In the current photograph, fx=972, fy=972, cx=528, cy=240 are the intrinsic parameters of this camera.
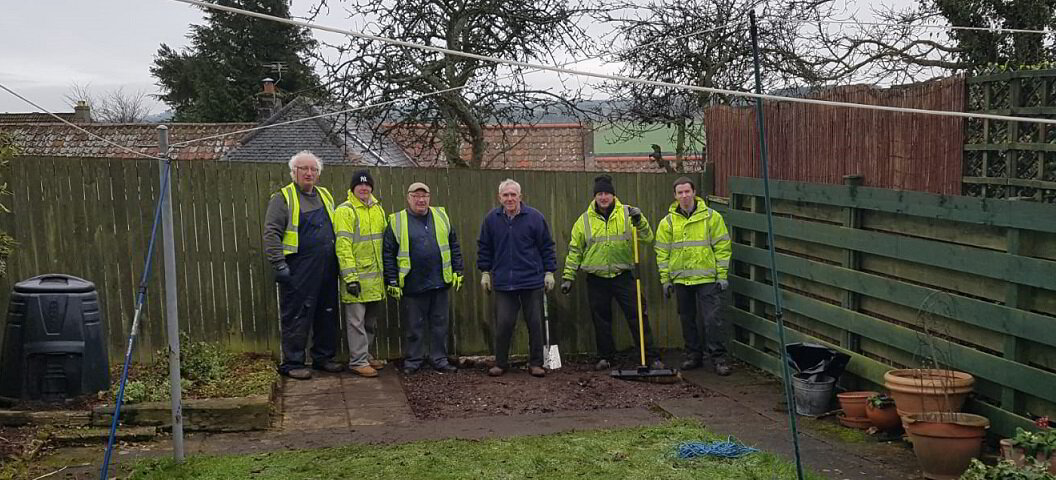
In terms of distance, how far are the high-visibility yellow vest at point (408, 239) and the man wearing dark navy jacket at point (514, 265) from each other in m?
0.29

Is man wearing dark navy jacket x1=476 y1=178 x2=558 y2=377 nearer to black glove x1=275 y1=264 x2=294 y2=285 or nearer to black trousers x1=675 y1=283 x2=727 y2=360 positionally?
black trousers x1=675 y1=283 x2=727 y2=360

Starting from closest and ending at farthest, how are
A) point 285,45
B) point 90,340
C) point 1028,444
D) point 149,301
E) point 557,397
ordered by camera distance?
point 1028,444 → point 90,340 → point 557,397 → point 149,301 → point 285,45

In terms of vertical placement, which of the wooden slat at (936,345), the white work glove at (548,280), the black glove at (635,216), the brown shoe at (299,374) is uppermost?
the black glove at (635,216)

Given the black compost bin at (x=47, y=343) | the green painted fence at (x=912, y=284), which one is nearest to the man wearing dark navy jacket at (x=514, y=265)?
the green painted fence at (x=912, y=284)

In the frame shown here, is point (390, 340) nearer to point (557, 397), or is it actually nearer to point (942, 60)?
point (557, 397)

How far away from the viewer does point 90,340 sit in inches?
250

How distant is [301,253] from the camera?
25.6 ft

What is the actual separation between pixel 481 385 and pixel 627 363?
1.48m

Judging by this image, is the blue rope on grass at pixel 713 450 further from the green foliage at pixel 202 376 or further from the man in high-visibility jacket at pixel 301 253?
the man in high-visibility jacket at pixel 301 253

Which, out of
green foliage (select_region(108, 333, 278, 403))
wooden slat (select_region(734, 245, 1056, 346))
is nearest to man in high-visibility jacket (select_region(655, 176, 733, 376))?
wooden slat (select_region(734, 245, 1056, 346))

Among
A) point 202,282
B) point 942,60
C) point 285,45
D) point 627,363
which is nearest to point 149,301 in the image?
point 202,282

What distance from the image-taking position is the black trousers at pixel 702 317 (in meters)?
8.09

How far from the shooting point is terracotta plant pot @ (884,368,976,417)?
5.43m

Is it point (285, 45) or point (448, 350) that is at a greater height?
point (285, 45)
